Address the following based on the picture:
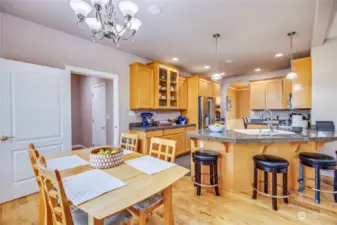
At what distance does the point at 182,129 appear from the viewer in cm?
450

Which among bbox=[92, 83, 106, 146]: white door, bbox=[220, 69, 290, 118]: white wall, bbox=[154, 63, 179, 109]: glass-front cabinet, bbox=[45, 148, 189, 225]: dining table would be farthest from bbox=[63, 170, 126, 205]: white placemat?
bbox=[220, 69, 290, 118]: white wall

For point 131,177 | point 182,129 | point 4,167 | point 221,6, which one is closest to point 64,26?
point 4,167

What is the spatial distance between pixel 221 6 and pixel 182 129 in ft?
10.0

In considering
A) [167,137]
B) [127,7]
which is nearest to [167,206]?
[127,7]

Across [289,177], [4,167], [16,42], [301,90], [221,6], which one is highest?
[221,6]

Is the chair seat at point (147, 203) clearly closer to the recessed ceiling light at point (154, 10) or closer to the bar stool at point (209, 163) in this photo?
the bar stool at point (209, 163)

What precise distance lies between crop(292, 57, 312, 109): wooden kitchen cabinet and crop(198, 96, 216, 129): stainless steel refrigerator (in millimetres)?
2185

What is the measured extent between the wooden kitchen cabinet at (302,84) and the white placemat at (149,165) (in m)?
3.66

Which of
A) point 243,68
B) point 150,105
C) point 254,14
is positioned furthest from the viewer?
point 243,68

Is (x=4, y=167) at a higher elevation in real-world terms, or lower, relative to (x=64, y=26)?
lower

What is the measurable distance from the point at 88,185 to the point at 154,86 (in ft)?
10.4

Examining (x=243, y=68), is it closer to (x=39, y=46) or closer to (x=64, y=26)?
(x=64, y=26)

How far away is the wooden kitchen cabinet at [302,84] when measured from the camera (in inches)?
140

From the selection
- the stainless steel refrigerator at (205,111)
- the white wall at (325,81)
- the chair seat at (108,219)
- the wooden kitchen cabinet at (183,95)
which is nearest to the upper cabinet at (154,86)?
the wooden kitchen cabinet at (183,95)
